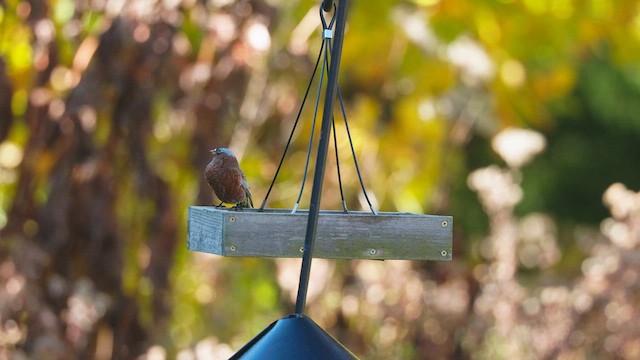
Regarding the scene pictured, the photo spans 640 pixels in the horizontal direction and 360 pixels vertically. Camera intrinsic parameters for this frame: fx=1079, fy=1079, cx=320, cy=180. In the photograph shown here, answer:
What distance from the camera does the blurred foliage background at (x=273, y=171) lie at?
4.12 meters

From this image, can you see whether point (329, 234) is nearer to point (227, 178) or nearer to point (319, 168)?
point (227, 178)

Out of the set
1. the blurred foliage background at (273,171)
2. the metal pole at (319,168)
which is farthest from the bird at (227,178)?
the blurred foliage background at (273,171)

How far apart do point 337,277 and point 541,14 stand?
5.50 ft

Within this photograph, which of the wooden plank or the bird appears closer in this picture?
the wooden plank

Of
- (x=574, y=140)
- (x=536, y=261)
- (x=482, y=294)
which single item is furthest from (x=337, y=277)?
(x=574, y=140)

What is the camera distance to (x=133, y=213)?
4582mm

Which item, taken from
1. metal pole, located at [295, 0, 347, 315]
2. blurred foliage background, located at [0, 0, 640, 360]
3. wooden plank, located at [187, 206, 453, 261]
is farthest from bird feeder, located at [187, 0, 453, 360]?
blurred foliage background, located at [0, 0, 640, 360]

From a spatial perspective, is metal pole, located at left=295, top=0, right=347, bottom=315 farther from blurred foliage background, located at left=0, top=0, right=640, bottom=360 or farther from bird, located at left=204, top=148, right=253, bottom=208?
blurred foliage background, located at left=0, top=0, right=640, bottom=360

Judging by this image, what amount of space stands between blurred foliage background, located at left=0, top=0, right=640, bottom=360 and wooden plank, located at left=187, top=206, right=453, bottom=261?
6.33 ft

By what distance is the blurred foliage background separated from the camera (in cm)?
412

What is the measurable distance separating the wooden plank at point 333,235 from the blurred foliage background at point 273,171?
1929 millimetres

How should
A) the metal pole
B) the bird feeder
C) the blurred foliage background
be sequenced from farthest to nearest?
1. the blurred foliage background
2. the bird feeder
3. the metal pole

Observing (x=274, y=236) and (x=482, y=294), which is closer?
(x=274, y=236)

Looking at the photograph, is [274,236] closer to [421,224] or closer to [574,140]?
[421,224]
